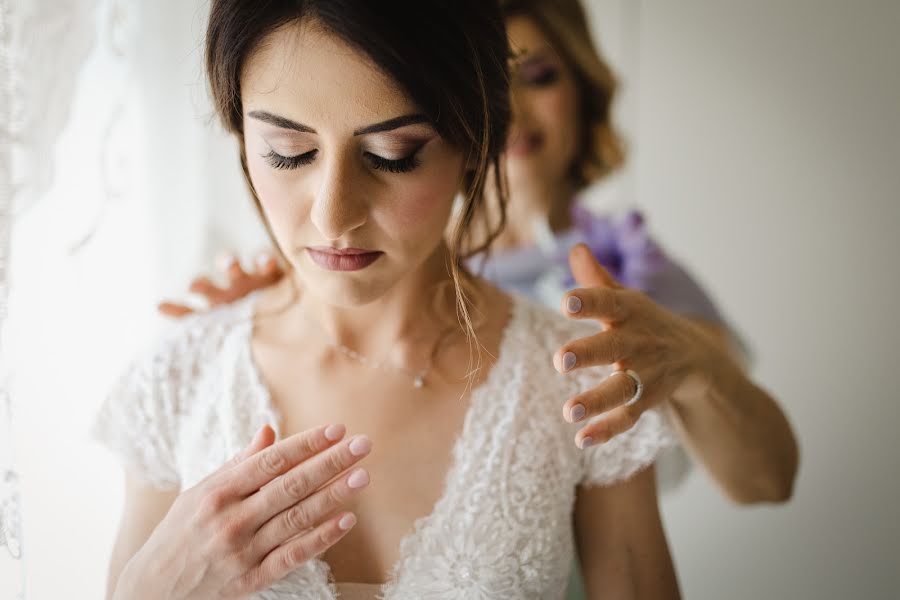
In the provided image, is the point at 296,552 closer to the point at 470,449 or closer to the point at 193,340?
the point at 470,449

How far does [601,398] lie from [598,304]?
0.10 m

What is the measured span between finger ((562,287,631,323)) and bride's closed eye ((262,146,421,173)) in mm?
218

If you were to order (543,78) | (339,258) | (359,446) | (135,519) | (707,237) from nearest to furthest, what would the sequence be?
(359,446), (339,258), (135,519), (543,78), (707,237)

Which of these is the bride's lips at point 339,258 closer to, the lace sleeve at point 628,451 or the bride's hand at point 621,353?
the bride's hand at point 621,353

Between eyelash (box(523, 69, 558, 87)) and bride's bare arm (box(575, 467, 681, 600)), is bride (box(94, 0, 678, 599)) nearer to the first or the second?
bride's bare arm (box(575, 467, 681, 600))

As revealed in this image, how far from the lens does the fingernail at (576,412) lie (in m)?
0.78

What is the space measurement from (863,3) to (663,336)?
3.67 ft

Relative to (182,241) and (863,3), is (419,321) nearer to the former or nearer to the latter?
(182,241)

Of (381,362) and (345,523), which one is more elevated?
(381,362)

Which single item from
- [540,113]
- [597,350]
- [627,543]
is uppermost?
[540,113]

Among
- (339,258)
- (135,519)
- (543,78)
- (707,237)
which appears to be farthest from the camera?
(707,237)

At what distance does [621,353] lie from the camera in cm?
85

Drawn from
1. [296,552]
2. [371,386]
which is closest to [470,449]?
[371,386]

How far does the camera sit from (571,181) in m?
2.04
